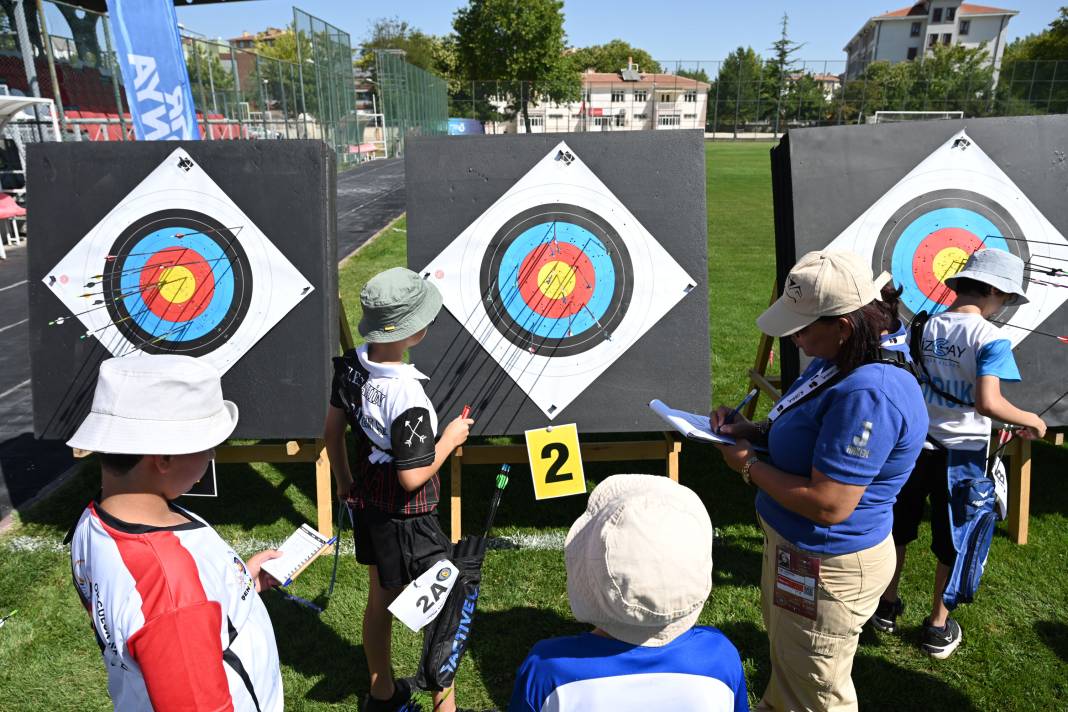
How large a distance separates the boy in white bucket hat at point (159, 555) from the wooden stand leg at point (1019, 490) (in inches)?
145

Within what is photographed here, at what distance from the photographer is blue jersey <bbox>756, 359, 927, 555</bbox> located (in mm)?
1636

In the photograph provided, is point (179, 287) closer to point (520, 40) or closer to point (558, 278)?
point (558, 278)

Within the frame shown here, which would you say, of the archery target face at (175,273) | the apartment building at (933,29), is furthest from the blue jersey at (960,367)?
the apartment building at (933,29)

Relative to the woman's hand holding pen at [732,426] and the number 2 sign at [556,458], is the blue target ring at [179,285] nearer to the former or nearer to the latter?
the number 2 sign at [556,458]

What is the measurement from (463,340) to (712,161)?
26.5 meters

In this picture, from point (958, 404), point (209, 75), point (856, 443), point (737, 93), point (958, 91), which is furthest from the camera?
point (737, 93)

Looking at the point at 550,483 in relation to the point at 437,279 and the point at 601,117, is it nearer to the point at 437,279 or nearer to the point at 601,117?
the point at 437,279

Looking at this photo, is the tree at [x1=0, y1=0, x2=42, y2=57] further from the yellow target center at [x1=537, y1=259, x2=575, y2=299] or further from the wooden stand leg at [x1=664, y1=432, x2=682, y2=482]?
the wooden stand leg at [x1=664, y1=432, x2=682, y2=482]

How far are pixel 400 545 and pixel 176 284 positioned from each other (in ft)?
6.70

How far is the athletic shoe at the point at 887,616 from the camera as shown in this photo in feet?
9.27

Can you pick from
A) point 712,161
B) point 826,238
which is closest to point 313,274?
point 826,238

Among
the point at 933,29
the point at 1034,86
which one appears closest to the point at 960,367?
the point at 1034,86

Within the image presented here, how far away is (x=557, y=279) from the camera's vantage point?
3320 mm

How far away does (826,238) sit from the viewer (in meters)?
3.25
